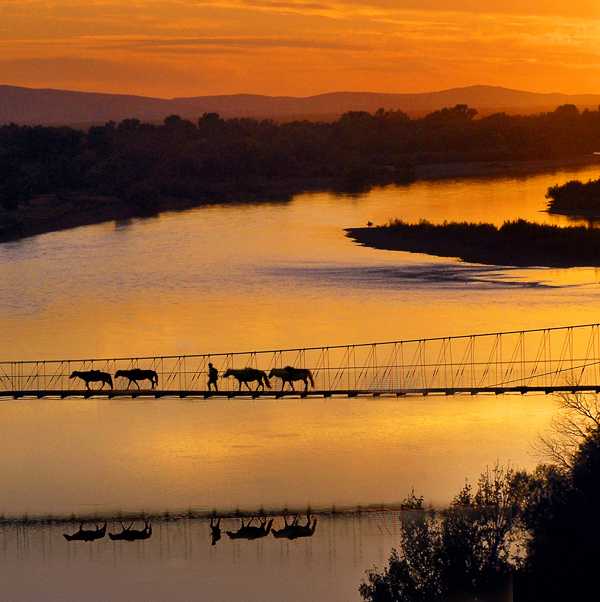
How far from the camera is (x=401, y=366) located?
28625 millimetres

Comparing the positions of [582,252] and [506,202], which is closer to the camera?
[582,252]

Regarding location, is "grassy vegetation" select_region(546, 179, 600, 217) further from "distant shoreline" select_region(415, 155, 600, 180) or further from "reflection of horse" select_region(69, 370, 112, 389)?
"reflection of horse" select_region(69, 370, 112, 389)

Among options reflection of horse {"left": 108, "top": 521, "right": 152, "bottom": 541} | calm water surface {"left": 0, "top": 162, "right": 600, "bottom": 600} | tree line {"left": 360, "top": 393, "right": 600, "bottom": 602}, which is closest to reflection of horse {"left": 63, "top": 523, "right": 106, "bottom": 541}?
reflection of horse {"left": 108, "top": 521, "right": 152, "bottom": 541}

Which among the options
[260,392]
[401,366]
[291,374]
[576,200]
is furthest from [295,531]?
[576,200]

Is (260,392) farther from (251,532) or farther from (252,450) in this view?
(251,532)

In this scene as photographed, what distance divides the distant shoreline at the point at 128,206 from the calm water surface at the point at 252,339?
2949 mm

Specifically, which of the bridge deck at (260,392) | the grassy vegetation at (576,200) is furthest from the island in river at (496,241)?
the bridge deck at (260,392)

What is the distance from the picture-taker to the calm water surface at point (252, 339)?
2211 cm

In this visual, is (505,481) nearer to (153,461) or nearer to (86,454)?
(153,461)

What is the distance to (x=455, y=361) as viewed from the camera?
30984mm

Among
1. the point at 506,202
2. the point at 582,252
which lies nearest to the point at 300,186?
the point at 506,202

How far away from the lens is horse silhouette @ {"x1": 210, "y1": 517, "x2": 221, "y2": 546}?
1980 cm

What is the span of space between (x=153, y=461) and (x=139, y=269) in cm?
2816

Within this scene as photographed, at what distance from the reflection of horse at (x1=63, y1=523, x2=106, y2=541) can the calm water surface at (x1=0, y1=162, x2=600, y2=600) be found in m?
0.65
